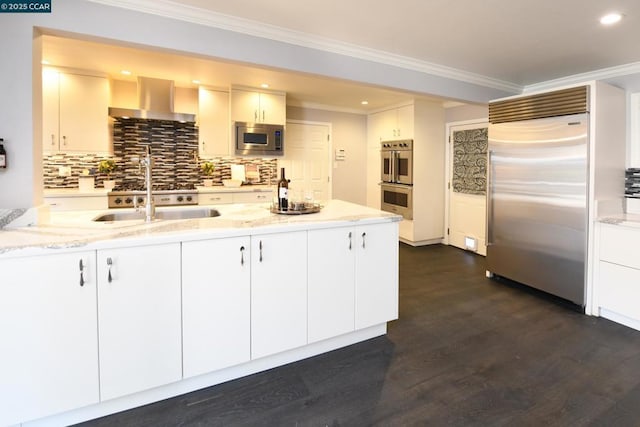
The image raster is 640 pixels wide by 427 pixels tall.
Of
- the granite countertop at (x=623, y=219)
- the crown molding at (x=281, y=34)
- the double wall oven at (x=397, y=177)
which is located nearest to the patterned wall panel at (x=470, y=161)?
the double wall oven at (x=397, y=177)

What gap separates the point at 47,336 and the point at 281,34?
249cm

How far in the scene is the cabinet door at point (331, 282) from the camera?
2.26 metres

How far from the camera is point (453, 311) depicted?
3.08m

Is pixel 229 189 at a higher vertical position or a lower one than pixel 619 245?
higher

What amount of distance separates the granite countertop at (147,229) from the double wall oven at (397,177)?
304 centimetres

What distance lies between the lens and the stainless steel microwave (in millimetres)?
4742

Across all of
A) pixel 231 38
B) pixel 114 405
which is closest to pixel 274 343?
pixel 114 405

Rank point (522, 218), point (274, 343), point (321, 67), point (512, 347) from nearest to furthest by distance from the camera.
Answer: point (274, 343) → point (512, 347) → point (321, 67) → point (522, 218)

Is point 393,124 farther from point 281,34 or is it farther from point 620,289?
point 620,289

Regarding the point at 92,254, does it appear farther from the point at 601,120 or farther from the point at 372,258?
the point at 601,120

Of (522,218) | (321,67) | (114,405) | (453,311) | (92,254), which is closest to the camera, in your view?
(92,254)

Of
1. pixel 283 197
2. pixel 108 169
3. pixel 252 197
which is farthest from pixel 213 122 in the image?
pixel 283 197

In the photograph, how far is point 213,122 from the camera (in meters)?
4.72

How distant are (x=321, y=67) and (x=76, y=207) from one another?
3271 millimetres
